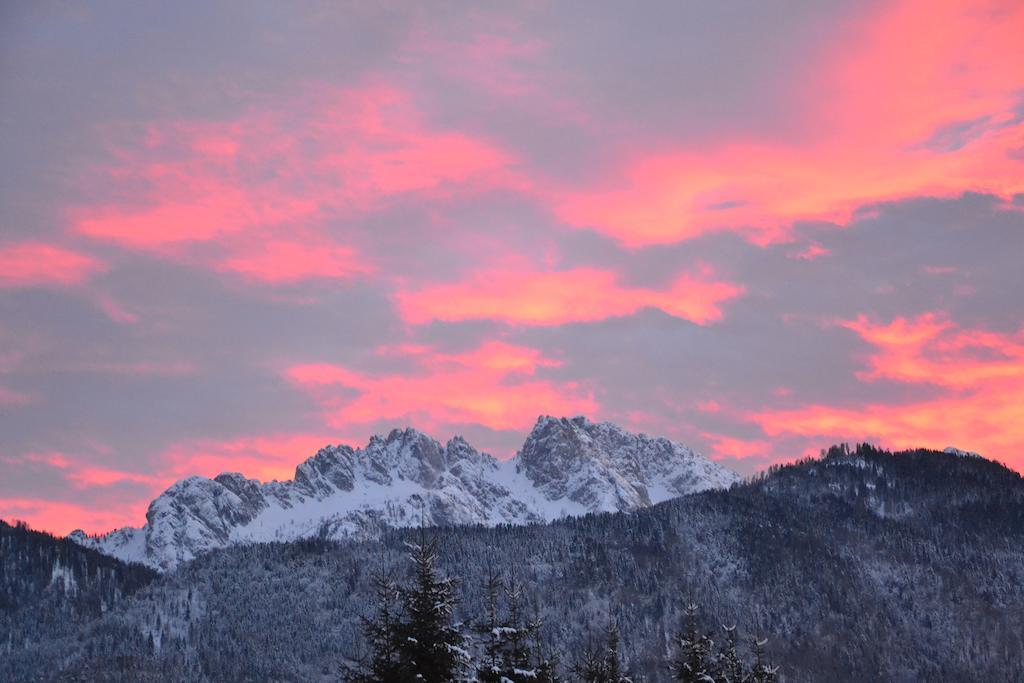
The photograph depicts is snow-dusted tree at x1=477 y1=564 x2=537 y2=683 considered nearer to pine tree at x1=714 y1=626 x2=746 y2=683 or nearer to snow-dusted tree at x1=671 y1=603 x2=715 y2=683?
snow-dusted tree at x1=671 y1=603 x2=715 y2=683

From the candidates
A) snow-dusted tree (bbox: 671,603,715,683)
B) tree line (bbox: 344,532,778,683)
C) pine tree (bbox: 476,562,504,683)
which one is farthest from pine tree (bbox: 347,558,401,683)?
snow-dusted tree (bbox: 671,603,715,683)

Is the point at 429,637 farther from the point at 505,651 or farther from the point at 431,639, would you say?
the point at 505,651

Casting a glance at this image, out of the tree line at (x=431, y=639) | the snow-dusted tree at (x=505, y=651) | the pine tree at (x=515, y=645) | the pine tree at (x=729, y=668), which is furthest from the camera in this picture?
the pine tree at (x=729, y=668)

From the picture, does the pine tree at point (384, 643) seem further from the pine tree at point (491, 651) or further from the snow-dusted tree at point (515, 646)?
the snow-dusted tree at point (515, 646)

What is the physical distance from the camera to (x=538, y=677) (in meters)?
46.2

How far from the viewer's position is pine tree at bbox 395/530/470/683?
3962 cm

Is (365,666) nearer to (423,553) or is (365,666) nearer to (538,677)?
(423,553)

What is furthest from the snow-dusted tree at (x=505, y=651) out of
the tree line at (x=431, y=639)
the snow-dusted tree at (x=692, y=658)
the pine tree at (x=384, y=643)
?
the snow-dusted tree at (x=692, y=658)

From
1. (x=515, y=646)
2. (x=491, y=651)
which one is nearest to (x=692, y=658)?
(x=515, y=646)

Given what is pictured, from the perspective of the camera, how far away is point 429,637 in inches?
1569

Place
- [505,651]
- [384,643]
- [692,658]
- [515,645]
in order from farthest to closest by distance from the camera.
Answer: [692,658] < [515,645] < [505,651] < [384,643]

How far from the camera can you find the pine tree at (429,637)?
130ft

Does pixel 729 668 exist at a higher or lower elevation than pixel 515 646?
higher

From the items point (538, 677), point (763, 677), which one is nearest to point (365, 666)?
point (538, 677)
